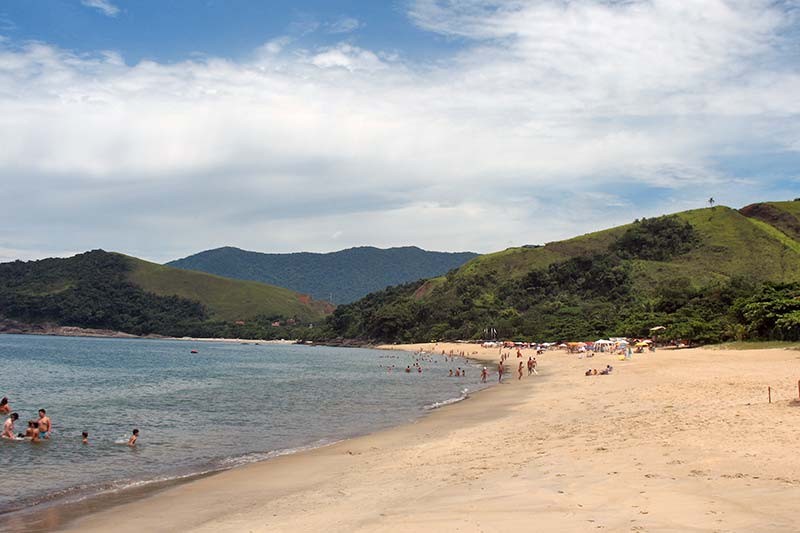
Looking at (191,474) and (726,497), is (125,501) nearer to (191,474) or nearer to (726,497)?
(191,474)

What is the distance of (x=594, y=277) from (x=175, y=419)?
128732 millimetres

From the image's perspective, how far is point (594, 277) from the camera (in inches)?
5738

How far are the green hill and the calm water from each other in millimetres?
59079

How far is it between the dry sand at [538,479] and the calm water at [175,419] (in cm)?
265

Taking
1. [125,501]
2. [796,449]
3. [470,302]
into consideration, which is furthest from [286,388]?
[470,302]

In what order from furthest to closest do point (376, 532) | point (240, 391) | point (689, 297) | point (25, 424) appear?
point (689, 297)
point (240, 391)
point (25, 424)
point (376, 532)

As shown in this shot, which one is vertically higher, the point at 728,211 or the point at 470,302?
the point at 728,211

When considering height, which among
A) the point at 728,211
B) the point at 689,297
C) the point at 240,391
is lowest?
the point at 240,391

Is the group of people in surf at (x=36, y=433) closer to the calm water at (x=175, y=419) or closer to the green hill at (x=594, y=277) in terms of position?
the calm water at (x=175, y=419)

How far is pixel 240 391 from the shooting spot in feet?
142

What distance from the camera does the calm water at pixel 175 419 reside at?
17.5m

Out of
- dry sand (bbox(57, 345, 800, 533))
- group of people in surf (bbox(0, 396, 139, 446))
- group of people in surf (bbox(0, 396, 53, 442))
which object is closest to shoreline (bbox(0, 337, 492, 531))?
dry sand (bbox(57, 345, 800, 533))

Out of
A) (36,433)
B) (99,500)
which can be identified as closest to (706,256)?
(36,433)

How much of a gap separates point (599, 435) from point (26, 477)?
14878 mm
